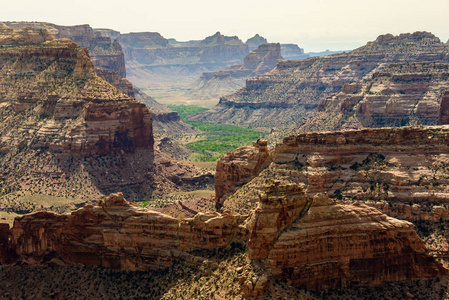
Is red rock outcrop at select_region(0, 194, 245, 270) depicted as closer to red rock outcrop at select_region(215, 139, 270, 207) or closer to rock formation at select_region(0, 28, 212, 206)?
red rock outcrop at select_region(215, 139, 270, 207)

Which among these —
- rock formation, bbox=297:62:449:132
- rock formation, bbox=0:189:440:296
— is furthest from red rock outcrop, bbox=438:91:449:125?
rock formation, bbox=0:189:440:296

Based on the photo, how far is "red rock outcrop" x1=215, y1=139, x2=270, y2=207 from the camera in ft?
306

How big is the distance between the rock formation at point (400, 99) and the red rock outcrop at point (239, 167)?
95914mm

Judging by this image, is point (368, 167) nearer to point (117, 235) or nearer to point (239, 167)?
point (239, 167)

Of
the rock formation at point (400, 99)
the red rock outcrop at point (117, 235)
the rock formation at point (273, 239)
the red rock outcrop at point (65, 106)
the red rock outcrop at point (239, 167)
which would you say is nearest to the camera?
the rock formation at point (273, 239)

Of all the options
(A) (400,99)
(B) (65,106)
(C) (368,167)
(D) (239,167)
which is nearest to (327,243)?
(C) (368,167)

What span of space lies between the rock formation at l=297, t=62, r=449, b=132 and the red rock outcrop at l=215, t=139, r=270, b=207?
9591cm

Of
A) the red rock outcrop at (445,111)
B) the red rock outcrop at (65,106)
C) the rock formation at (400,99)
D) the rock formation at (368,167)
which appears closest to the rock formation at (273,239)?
the rock formation at (368,167)

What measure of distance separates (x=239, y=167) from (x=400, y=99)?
108821 millimetres

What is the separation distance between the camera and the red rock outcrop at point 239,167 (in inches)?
3676

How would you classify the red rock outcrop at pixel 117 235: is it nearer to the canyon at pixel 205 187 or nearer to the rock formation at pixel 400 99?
the canyon at pixel 205 187

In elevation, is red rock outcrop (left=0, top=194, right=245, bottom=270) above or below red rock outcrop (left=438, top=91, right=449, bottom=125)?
below

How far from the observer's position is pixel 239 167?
94.6 meters

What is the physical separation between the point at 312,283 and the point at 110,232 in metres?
25.0
